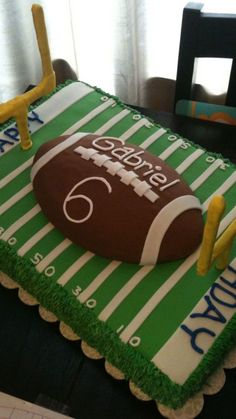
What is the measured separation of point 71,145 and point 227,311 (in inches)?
16.3

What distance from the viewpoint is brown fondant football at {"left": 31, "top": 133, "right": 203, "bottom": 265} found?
813mm

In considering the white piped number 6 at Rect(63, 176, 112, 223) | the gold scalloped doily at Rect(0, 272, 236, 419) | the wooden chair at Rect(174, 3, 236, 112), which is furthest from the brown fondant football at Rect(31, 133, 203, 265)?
the wooden chair at Rect(174, 3, 236, 112)

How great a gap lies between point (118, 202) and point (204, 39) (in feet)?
1.63

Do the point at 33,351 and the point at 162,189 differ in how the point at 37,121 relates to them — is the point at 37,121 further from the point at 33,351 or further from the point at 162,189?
the point at 33,351

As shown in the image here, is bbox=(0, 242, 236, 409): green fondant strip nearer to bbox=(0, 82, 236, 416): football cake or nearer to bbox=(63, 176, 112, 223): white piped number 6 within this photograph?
bbox=(0, 82, 236, 416): football cake

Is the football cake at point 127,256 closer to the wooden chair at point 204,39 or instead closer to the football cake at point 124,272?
the football cake at point 124,272

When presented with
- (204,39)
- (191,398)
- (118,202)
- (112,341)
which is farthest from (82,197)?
(204,39)

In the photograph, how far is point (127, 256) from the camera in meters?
0.82

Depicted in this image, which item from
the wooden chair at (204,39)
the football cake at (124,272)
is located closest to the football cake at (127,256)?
the football cake at (124,272)

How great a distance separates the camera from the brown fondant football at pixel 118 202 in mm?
813

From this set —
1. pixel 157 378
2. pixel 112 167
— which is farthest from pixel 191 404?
pixel 112 167

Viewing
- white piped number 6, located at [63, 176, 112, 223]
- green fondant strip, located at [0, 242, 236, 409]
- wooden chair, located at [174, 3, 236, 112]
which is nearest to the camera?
green fondant strip, located at [0, 242, 236, 409]

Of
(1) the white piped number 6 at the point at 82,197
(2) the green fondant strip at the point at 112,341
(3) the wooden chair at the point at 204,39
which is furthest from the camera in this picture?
(3) the wooden chair at the point at 204,39

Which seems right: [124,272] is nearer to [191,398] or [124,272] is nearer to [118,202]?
[118,202]
